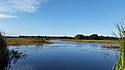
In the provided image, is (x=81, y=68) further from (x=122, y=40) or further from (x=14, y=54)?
(x=122, y=40)

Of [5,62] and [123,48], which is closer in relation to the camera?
[123,48]

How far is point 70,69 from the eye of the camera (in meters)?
12.9

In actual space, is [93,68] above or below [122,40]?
below

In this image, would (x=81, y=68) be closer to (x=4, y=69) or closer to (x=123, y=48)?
(x=4, y=69)

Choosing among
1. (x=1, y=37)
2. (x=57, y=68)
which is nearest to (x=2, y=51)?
(x=1, y=37)

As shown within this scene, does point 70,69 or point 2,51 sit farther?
point 70,69

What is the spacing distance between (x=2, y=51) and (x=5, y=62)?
935mm

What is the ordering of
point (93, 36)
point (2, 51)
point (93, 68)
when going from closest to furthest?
point (2, 51)
point (93, 68)
point (93, 36)

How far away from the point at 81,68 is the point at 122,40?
9756 mm

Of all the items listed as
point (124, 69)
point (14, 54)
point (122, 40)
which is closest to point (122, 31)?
point (122, 40)

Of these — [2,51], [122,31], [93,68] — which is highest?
[122,31]

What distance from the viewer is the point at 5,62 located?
12492mm

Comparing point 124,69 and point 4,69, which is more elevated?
point 124,69

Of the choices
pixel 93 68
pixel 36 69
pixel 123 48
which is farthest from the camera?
pixel 93 68
